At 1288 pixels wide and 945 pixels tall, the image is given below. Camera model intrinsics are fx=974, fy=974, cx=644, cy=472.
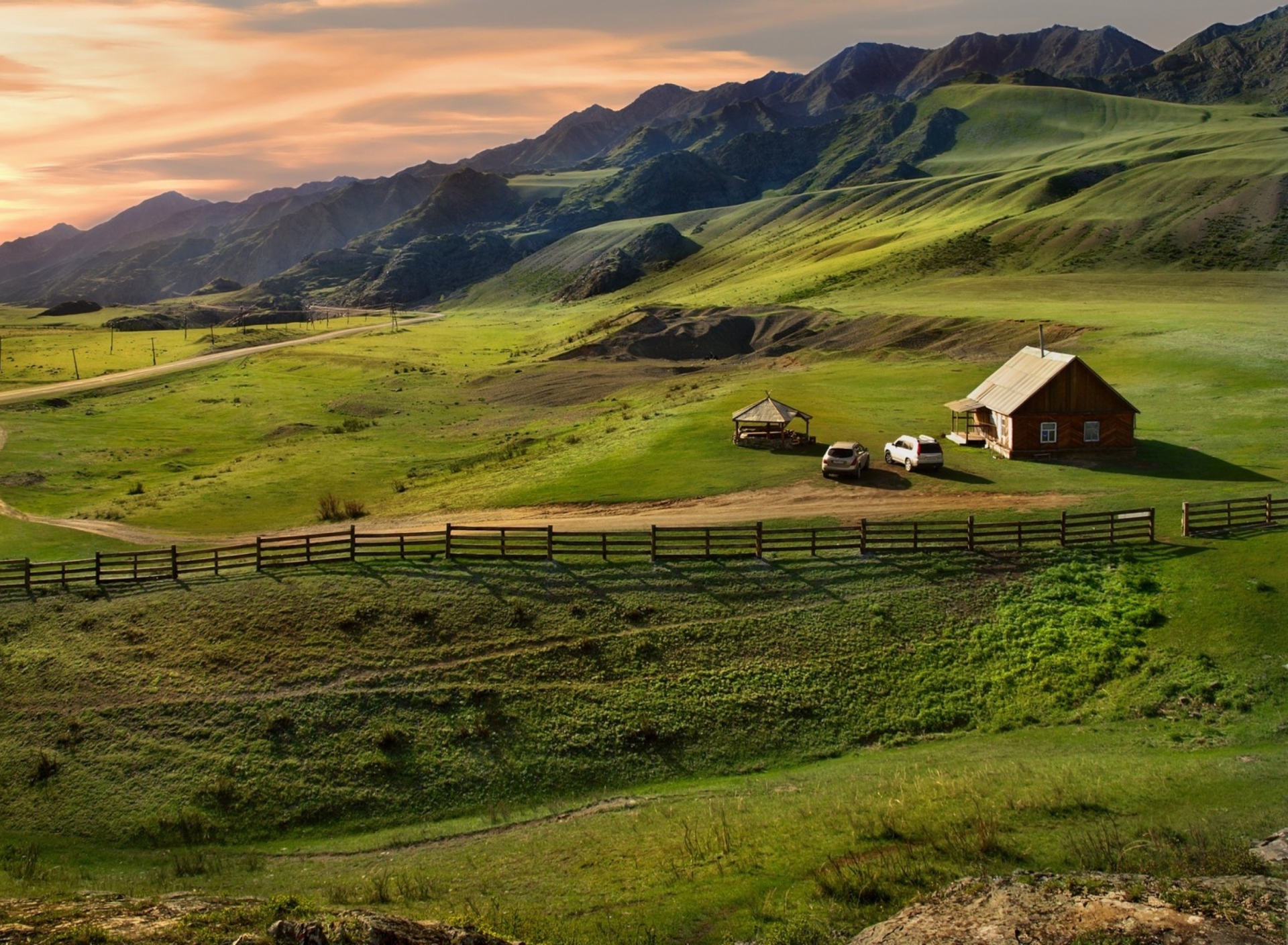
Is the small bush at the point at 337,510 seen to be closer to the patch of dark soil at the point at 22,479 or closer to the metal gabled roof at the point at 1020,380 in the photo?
the patch of dark soil at the point at 22,479

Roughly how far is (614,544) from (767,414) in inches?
708

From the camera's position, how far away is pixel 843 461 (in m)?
A: 47.9

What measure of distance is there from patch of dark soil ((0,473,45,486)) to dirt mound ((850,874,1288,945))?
60225 mm

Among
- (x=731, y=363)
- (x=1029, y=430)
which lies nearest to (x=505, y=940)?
(x=1029, y=430)

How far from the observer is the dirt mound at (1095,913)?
17422 mm

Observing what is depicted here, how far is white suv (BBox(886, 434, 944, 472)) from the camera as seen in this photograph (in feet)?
161

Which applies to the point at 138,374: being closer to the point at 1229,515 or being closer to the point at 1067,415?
the point at 1067,415

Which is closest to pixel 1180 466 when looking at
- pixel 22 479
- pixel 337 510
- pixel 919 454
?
pixel 919 454

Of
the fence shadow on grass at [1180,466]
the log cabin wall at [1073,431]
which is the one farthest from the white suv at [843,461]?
the fence shadow on grass at [1180,466]

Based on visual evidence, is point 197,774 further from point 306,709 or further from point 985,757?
point 985,757

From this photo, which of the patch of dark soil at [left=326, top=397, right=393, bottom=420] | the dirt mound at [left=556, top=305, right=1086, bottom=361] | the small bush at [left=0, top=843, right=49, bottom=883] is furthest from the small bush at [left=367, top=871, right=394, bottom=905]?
the dirt mound at [left=556, top=305, right=1086, bottom=361]

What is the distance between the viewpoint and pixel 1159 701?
2973 cm

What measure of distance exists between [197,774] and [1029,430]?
137 feet

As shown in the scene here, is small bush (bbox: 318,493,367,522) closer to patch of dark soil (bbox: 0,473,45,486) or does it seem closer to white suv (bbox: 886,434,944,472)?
patch of dark soil (bbox: 0,473,45,486)
